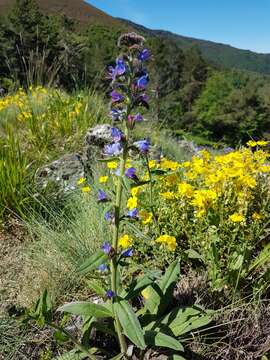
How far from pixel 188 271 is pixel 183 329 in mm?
696

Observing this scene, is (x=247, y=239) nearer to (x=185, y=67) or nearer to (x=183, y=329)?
(x=183, y=329)

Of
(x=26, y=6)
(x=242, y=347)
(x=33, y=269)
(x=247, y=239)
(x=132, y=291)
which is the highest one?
(x=26, y=6)

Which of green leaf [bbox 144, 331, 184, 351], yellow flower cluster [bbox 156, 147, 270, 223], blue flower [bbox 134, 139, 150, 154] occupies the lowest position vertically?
green leaf [bbox 144, 331, 184, 351]

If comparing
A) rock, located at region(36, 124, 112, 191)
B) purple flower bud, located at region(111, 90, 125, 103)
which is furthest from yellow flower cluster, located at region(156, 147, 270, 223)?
rock, located at region(36, 124, 112, 191)

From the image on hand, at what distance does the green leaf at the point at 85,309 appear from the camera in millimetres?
1951

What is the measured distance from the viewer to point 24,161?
163 inches

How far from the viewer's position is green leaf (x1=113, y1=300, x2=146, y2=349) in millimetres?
1781

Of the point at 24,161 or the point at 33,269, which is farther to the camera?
the point at 24,161

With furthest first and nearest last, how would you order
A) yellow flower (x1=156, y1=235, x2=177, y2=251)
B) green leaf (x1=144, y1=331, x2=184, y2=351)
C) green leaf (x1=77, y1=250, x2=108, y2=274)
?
yellow flower (x1=156, y1=235, x2=177, y2=251) → green leaf (x1=144, y1=331, x2=184, y2=351) → green leaf (x1=77, y1=250, x2=108, y2=274)

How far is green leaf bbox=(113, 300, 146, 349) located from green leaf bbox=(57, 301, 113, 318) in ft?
0.42

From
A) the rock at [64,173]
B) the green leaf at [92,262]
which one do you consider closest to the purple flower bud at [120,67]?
the green leaf at [92,262]

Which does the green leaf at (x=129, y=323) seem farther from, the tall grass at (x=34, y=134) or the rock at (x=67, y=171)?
the rock at (x=67, y=171)

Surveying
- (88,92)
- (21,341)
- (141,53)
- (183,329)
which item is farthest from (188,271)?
(88,92)

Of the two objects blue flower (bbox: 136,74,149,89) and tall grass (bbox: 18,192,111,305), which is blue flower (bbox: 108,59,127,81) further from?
tall grass (bbox: 18,192,111,305)
